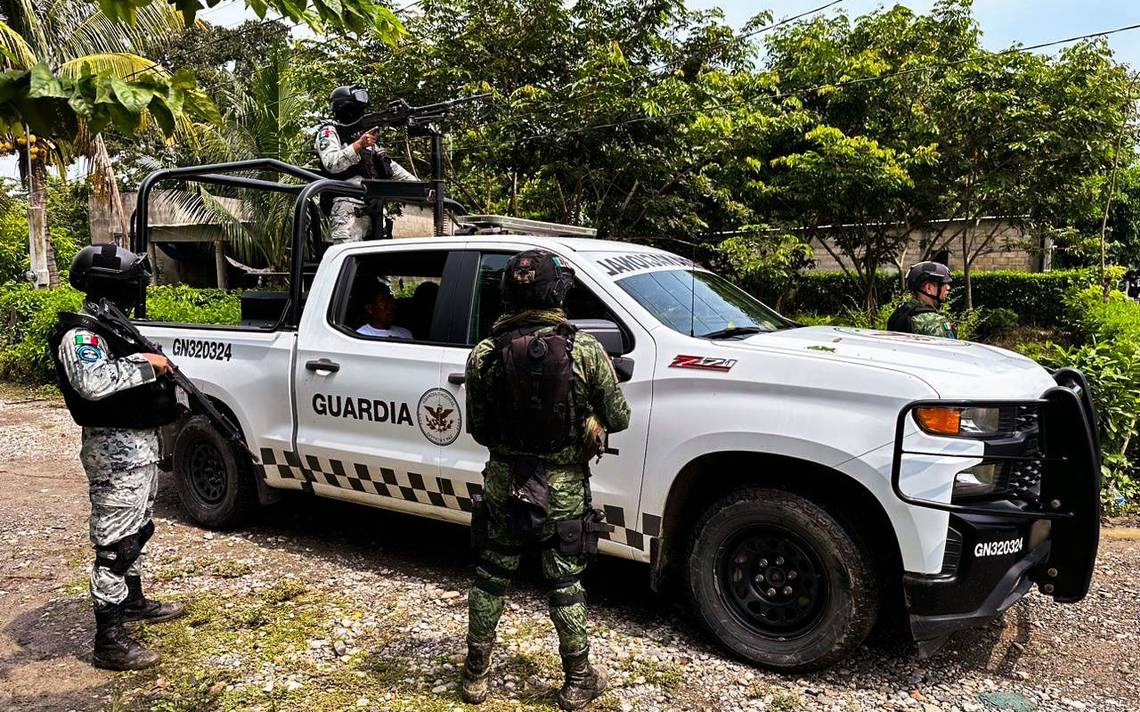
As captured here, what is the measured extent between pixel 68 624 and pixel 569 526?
2.71 meters

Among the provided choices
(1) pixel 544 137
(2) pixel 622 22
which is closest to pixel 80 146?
(1) pixel 544 137

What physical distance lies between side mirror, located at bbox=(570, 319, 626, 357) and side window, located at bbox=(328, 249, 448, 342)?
4.03 feet

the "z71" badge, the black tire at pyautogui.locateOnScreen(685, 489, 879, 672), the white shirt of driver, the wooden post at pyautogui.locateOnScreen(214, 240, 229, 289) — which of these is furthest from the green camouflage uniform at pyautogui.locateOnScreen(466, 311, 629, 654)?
the wooden post at pyautogui.locateOnScreen(214, 240, 229, 289)

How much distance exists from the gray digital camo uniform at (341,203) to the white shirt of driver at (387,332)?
0.81m

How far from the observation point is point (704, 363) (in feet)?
11.1

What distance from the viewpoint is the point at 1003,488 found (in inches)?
121

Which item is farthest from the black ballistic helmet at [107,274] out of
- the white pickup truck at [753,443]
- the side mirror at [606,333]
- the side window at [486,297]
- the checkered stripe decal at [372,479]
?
the side mirror at [606,333]

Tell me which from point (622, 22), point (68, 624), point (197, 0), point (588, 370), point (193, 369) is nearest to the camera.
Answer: point (197, 0)

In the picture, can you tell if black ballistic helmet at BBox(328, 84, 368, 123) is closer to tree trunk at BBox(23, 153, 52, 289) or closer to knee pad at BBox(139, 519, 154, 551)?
knee pad at BBox(139, 519, 154, 551)

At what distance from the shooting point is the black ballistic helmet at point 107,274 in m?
3.43

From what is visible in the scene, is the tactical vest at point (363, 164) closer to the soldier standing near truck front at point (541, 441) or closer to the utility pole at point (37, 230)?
the soldier standing near truck front at point (541, 441)

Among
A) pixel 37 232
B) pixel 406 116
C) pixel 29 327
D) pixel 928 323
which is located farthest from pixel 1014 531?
pixel 37 232

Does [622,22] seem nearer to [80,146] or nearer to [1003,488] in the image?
[80,146]

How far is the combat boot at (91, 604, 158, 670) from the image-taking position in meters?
3.44
